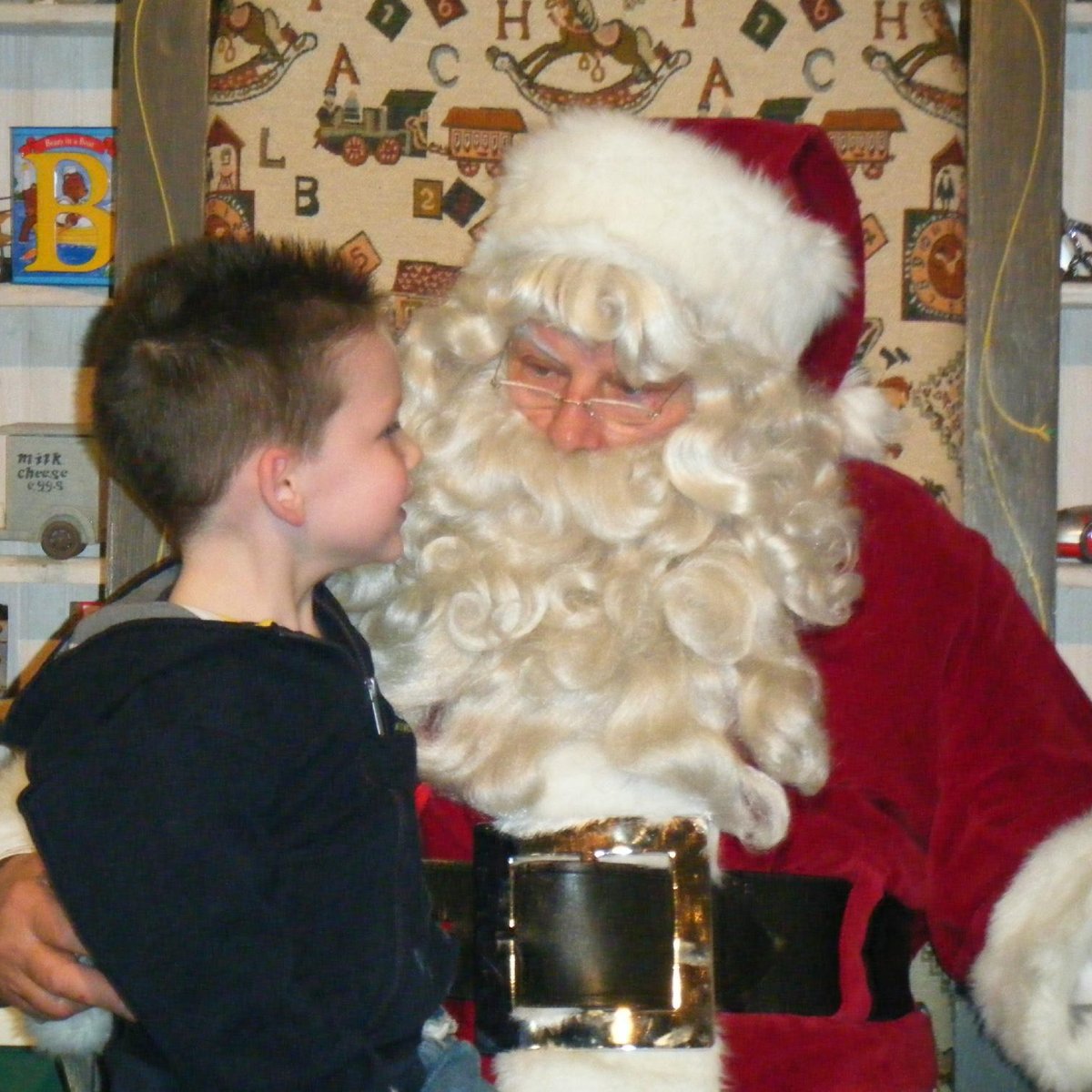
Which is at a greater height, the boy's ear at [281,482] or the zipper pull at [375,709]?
the boy's ear at [281,482]

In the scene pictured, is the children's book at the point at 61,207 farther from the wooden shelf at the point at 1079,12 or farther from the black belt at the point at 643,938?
the wooden shelf at the point at 1079,12

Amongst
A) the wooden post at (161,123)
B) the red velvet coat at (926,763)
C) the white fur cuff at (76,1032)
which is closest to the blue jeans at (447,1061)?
the red velvet coat at (926,763)

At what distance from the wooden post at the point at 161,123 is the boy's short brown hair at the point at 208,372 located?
64 centimetres

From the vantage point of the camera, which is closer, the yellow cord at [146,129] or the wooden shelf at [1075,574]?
the yellow cord at [146,129]

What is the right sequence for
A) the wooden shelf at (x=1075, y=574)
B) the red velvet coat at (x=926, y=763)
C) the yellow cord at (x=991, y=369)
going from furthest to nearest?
the wooden shelf at (x=1075, y=574), the yellow cord at (x=991, y=369), the red velvet coat at (x=926, y=763)

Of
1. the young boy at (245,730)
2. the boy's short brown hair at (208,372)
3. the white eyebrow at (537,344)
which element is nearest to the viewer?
the young boy at (245,730)

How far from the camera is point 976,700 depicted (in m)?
1.49

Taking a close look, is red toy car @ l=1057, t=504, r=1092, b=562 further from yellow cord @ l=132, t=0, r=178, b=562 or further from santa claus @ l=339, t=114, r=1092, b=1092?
yellow cord @ l=132, t=0, r=178, b=562

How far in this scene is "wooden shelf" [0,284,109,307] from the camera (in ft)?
6.65

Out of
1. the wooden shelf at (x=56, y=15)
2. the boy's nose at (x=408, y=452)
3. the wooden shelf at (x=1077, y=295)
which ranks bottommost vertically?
the boy's nose at (x=408, y=452)

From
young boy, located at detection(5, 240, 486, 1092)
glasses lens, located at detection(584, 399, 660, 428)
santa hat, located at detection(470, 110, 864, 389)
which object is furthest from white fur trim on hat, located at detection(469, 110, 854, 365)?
young boy, located at detection(5, 240, 486, 1092)

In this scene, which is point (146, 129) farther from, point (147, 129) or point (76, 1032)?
point (76, 1032)

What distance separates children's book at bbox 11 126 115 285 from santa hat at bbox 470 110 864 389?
2.72 feet

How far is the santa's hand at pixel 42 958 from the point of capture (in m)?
1.13
